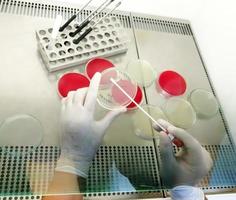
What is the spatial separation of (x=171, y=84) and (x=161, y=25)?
1.42 feet

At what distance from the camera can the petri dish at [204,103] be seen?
125 cm

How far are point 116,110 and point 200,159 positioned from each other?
370 millimetres

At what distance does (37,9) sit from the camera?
140 centimetres

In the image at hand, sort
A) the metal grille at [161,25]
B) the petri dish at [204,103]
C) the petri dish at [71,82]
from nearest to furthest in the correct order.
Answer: the petri dish at [71,82] → the petri dish at [204,103] → the metal grille at [161,25]

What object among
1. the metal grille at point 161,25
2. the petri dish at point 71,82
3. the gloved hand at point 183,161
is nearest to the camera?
the gloved hand at point 183,161

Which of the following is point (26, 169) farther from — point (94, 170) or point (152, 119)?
point (152, 119)

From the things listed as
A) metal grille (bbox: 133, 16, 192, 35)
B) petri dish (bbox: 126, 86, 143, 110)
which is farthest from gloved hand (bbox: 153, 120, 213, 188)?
metal grille (bbox: 133, 16, 192, 35)

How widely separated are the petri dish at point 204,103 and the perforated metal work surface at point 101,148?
0.05m

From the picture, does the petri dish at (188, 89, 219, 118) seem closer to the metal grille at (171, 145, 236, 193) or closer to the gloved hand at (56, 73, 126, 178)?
the metal grille at (171, 145, 236, 193)

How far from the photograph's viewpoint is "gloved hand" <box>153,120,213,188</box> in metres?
1.02

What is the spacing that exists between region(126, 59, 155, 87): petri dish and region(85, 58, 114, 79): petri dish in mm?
97

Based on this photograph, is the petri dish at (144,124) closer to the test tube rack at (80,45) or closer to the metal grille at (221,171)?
the metal grille at (221,171)

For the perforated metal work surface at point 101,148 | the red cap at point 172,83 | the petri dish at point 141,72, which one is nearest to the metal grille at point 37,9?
the perforated metal work surface at point 101,148

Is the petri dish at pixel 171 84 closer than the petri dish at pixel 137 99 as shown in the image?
No
